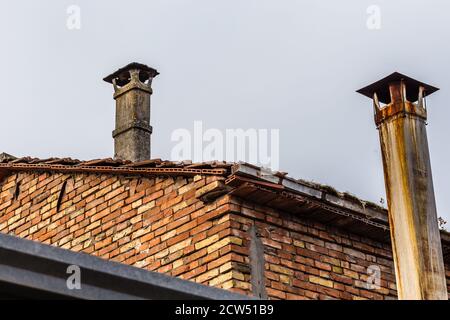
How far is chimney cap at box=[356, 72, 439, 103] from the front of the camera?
9.42m

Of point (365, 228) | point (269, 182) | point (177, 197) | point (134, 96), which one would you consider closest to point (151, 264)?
point (177, 197)

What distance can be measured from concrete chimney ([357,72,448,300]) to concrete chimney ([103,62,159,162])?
536 cm

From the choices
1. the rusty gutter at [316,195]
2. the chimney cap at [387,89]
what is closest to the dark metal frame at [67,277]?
the rusty gutter at [316,195]

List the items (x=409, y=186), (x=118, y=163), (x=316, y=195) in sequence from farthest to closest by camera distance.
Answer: (x=118, y=163), (x=316, y=195), (x=409, y=186)

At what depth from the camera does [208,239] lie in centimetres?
913

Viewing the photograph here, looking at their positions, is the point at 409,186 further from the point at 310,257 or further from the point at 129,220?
the point at 129,220

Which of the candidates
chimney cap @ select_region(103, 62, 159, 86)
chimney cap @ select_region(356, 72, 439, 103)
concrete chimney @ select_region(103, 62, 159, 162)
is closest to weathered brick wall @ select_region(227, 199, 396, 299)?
chimney cap @ select_region(356, 72, 439, 103)

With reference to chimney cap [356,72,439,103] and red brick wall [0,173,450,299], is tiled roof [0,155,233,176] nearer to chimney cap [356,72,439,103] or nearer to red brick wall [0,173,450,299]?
red brick wall [0,173,450,299]

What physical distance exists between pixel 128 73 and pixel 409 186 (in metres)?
7.15

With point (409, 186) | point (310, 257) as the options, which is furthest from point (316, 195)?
point (409, 186)
